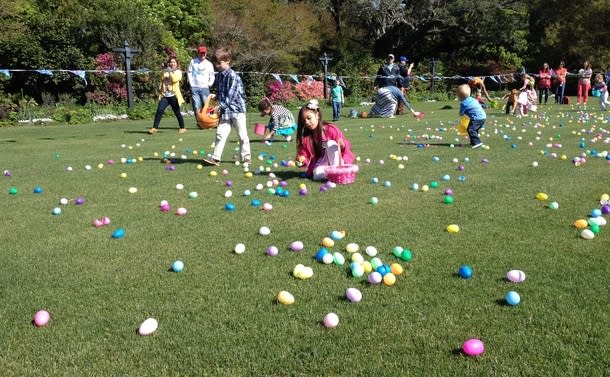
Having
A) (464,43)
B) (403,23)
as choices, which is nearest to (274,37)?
(403,23)

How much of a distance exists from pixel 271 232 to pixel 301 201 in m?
1.10

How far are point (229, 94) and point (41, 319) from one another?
5260 mm

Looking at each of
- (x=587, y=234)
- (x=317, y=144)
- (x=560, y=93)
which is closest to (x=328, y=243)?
(x=587, y=234)

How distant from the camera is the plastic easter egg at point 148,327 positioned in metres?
2.58

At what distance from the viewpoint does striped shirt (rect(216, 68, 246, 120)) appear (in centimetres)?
749

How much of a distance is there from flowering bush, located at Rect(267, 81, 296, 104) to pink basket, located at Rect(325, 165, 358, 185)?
21.3 m

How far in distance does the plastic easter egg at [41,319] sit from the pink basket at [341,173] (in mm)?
3769

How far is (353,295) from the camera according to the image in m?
2.88

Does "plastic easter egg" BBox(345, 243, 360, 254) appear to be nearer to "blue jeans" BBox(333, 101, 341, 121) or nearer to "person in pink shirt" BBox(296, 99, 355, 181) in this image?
"person in pink shirt" BBox(296, 99, 355, 181)

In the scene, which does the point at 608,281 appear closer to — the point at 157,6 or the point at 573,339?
the point at 573,339

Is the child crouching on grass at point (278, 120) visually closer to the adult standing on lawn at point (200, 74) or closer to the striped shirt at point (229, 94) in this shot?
the adult standing on lawn at point (200, 74)

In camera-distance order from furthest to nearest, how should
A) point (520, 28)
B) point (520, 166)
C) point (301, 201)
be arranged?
point (520, 28) < point (520, 166) < point (301, 201)

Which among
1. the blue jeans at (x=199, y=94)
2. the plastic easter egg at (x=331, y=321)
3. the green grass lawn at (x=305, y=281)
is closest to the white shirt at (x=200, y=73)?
the blue jeans at (x=199, y=94)

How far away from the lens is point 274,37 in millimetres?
33750
